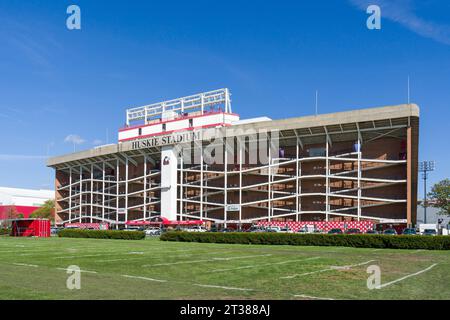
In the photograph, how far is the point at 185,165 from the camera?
100m

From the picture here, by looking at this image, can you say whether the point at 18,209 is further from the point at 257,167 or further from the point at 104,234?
the point at 104,234

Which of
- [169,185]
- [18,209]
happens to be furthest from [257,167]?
[18,209]

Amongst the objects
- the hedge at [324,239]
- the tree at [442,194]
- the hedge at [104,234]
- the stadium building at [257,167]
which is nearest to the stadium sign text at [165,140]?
the stadium building at [257,167]

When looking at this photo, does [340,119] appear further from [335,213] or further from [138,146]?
[138,146]

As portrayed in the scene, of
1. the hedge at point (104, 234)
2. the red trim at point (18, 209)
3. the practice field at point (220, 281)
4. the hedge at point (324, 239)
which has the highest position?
Result: the practice field at point (220, 281)

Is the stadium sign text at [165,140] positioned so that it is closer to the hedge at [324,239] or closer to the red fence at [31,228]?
the red fence at [31,228]

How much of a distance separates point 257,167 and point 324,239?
1733 inches

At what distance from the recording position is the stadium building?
7700cm

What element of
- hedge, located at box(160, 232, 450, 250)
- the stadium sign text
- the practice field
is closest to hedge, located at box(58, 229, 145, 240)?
hedge, located at box(160, 232, 450, 250)

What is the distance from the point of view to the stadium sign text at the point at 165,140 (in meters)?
91.5

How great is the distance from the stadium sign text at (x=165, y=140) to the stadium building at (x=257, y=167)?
0.68 feet

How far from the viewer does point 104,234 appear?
64.9 meters

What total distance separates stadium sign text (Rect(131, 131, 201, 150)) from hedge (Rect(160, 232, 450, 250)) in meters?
37.5
